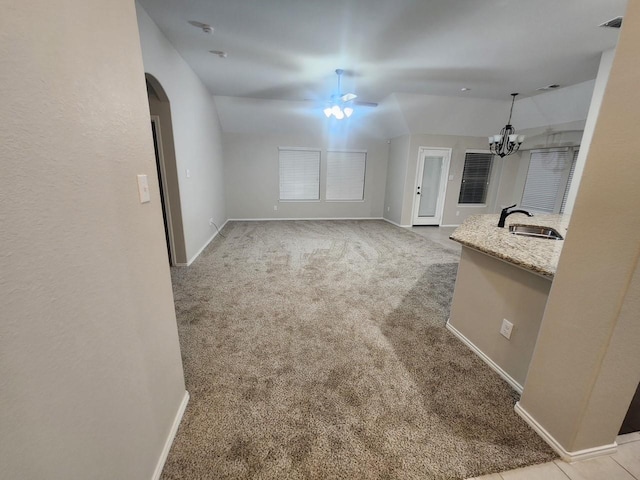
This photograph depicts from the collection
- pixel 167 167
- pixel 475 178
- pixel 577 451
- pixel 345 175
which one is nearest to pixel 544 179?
pixel 475 178

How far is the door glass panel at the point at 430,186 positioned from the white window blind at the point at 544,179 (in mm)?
2000

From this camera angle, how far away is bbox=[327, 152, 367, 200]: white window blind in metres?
6.84

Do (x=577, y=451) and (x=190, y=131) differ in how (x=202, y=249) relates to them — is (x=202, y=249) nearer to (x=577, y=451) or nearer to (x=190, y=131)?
(x=190, y=131)

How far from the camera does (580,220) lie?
112 centimetres

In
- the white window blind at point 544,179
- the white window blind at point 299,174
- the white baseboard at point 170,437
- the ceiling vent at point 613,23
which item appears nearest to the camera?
the white baseboard at point 170,437

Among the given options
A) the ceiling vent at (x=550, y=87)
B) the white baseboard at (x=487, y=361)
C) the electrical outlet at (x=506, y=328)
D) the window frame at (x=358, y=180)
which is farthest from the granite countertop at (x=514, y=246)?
the window frame at (x=358, y=180)

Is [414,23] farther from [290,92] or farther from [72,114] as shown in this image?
[72,114]

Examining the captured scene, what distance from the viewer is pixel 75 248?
705 millimetres

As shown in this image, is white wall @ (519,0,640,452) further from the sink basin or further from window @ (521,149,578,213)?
window @ (521,149,578,213)

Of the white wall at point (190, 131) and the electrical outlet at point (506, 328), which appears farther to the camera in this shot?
the white wall at point (190, 131)

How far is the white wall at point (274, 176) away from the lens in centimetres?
635

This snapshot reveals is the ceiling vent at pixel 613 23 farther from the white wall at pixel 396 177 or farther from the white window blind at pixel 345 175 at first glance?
the white window blind at pixel 345 175

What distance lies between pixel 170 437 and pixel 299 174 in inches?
241

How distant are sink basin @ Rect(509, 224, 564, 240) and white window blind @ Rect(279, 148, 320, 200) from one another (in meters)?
5.24
